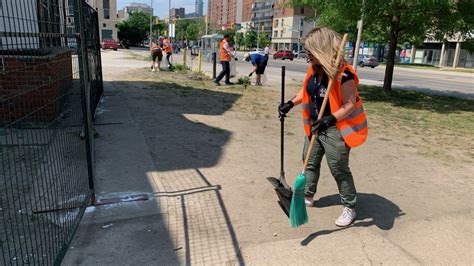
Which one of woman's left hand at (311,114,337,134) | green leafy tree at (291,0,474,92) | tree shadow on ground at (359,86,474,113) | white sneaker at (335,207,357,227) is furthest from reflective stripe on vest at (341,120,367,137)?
tree shadow on ground at (359,86,474,113)

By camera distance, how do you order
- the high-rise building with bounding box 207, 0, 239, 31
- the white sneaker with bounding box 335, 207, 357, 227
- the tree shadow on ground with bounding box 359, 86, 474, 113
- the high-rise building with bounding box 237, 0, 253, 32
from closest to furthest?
the white sneaker with bounding box 335, 207, 357, 227, the tree shadow on ground with bounding box 359, 86, 474, 113, the high-rise building with bounding box 237, 0, 253, 32, the high-rise building with bounding box 207, 0, 239, 31

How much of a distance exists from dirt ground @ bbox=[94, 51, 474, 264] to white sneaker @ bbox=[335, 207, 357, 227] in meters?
0.07

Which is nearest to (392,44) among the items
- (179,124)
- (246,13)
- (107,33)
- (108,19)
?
(179,124)

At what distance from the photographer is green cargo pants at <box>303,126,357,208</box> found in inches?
138

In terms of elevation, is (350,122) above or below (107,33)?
Answer: below

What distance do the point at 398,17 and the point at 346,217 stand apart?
435 inches

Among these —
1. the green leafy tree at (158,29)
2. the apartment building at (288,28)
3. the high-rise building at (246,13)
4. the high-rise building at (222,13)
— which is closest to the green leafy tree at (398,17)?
the green leafy tree at (158,29)

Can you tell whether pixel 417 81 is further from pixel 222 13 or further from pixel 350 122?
pixel 222 13

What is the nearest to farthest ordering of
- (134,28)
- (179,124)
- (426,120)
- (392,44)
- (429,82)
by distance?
(179,124)
(426,120)
(392,44)
(429,82)
(134,28)

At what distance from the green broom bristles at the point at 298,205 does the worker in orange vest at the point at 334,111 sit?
0.39 meters

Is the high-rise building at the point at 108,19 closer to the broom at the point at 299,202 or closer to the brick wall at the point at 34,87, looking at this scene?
the brick wall at the point at 34,87

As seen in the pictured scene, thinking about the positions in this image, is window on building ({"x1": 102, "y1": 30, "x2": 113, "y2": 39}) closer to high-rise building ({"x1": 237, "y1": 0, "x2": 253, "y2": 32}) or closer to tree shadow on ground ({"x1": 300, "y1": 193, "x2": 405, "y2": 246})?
high-rise building ({"x1": 237, "y1": 0, "x2": 253, "y2": 32})

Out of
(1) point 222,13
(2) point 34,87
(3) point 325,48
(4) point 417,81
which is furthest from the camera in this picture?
(1) point 222,13

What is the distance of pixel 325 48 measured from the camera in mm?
3297
